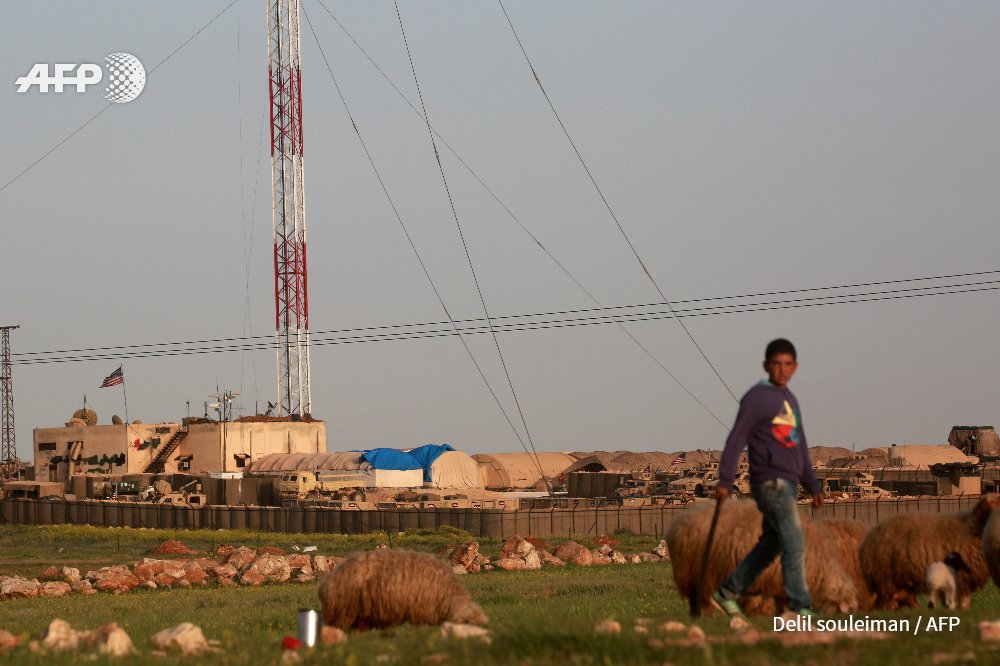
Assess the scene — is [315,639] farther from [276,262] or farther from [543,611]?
[276,262]

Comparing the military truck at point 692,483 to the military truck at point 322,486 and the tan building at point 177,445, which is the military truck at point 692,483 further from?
the tan building at point 177,445

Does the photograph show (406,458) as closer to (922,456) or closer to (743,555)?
(922,456)

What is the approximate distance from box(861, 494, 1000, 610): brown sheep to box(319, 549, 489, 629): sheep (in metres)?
5.25

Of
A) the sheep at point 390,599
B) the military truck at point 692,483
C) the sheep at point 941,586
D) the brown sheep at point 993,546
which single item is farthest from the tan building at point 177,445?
the brown sheep at point 993,546

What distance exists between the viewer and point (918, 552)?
17.2 metres

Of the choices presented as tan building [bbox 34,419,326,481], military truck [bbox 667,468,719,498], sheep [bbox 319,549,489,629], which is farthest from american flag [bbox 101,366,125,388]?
sheep [bbox 319,549,489,629]

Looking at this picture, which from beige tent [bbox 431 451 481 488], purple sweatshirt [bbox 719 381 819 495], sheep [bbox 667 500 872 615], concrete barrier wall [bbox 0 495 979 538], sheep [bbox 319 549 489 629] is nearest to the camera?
purple sweatshirt [bbox 719 381 819 495]

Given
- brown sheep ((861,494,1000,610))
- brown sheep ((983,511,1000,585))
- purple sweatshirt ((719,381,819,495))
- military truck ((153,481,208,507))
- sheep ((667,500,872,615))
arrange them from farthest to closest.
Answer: military truck ((153,481,208,507)) < brown sheep ((861,494,1000,610)) < sheep ((667,500,872,615)) < brown sheep ((983,511,1000,585)) < purple sweatshirt ((719,381,819,495))

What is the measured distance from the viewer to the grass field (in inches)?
403

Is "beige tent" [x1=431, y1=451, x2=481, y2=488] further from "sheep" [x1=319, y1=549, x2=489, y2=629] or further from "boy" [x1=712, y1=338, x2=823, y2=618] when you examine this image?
"boy" [x1=712, y1=338, x2=823, y2=618]

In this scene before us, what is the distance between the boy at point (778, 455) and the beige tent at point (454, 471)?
69726 millimetres

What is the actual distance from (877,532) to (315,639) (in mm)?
8206

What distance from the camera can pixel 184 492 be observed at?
77000 millimetres

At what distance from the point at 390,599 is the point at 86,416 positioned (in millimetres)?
89036
